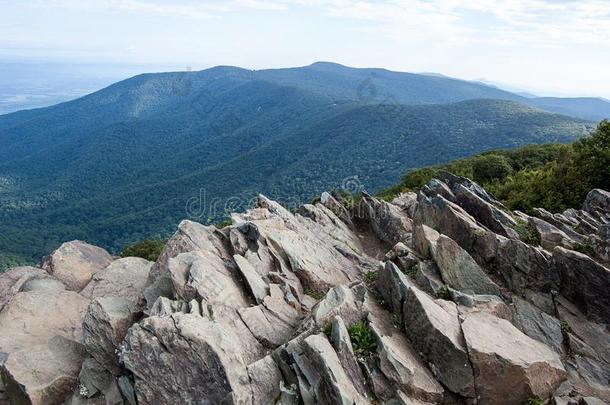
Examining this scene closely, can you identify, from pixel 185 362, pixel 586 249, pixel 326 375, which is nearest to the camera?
pixel 326 375

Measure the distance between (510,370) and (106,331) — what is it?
14988 millimetres

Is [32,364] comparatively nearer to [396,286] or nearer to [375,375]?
[375,375]

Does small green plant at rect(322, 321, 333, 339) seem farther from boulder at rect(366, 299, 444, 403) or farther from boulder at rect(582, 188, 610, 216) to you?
boulder at rect(582, 188, 610, 216)

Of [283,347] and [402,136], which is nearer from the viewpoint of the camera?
[283,347]

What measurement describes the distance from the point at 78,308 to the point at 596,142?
142 feet

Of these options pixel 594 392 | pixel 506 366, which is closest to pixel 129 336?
pixel 506 366

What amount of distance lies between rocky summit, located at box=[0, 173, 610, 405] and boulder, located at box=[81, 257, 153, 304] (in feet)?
2.82

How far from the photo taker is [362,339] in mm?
13859

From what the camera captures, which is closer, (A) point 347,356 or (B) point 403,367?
(B) point 403,367

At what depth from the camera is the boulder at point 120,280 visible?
24234 mm

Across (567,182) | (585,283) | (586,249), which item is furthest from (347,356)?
(567,182)

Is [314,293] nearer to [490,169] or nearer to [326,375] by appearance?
[326,375]

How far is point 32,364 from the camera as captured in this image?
54.9ft

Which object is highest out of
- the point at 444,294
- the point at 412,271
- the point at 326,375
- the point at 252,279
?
the point at 412,271
